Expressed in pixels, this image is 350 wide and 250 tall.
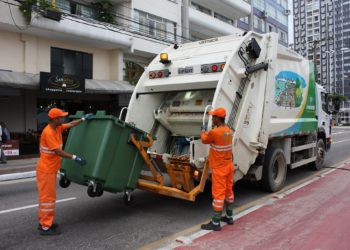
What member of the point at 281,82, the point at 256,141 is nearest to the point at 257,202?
the point at 256,141

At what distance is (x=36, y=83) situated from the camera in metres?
14.9

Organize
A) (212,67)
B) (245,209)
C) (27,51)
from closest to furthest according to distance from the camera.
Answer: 1. (245,209)
2. (212,67)
3. (27,51)

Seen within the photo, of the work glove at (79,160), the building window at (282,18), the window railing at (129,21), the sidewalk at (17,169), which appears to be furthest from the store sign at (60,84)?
the building window at (282,18)

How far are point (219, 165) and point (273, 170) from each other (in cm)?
270

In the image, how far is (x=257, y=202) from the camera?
681 centimetres

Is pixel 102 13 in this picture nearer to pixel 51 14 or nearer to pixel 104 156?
pixel 51 14

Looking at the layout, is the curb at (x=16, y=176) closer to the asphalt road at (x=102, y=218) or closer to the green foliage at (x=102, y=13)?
the asphalt road at (x=102, y=218)

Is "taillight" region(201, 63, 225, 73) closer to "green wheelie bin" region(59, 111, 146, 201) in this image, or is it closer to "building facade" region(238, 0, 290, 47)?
"green wheelie bin" region(59, 111, 146, 201)

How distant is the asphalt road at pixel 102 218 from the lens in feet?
15.9

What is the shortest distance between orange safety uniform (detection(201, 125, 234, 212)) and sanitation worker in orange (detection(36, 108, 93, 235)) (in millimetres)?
1813

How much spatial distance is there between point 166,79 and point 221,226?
3.02 metres

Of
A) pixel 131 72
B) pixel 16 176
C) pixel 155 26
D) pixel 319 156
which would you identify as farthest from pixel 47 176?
pixel 155 26

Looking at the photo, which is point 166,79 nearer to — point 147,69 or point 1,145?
point 147,69

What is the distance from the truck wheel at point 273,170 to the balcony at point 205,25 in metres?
20.4
